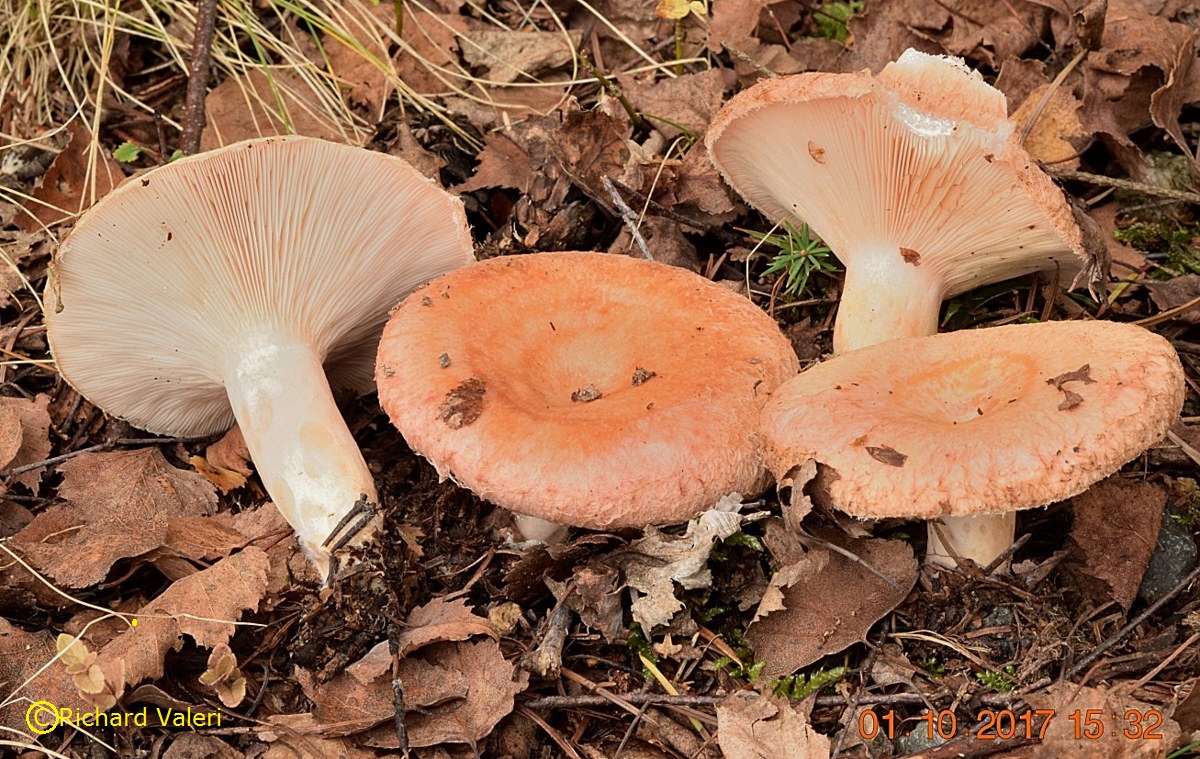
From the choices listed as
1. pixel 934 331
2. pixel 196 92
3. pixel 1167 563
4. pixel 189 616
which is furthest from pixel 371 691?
pixel 196 92

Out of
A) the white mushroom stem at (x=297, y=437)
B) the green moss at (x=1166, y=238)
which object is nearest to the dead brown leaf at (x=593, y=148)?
the white mushroom stem at (x=297, y=437)

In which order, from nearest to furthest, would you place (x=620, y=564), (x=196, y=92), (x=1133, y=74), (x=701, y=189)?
(x=620, y=564), (x=1133, y=74), (x=196, y=92), (x=701, y=189)

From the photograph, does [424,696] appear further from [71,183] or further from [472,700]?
[71,183]

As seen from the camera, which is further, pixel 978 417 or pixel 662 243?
pixel 662 243

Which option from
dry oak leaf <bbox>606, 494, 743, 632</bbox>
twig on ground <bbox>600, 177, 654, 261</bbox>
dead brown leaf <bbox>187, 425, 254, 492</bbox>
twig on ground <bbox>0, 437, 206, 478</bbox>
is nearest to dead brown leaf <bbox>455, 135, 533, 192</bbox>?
twig on ground <bbox>600, 177, 654, 261</bbox>

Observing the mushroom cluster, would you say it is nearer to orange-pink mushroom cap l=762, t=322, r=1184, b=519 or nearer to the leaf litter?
orange-pink mushroom cap l=762, t=322, r=1184, b=519

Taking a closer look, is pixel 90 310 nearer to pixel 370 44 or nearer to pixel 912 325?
pixel 370 44
